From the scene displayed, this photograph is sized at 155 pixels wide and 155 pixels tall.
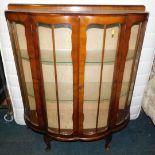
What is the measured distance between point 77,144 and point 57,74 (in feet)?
2.25

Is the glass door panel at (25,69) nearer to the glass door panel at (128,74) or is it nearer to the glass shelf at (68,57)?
the glass shelf at (68,57)

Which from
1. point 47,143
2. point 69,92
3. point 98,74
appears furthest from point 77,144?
point 98,74

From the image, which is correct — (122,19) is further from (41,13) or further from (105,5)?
(41,13)

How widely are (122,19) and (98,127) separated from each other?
686 mm

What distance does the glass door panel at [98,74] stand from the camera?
100cm

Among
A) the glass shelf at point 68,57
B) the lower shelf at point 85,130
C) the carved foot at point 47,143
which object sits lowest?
the carved foot at point 47,143

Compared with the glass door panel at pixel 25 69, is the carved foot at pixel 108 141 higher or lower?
lower

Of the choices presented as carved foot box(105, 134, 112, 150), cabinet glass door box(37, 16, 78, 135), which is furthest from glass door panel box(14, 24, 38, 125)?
carved foot box(105, 134, 112, 150)

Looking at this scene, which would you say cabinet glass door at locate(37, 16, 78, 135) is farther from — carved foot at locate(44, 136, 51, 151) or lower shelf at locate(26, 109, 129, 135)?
carved foot at locate(44, 136, 51, 151)

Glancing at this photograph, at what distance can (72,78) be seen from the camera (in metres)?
1.11

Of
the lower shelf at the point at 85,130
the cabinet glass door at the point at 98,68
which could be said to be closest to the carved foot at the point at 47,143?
the lower shelf at the point at 85,130

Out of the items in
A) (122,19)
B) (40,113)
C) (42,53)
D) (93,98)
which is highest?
(122,19)

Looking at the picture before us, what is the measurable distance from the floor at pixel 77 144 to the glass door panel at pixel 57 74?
284 mm

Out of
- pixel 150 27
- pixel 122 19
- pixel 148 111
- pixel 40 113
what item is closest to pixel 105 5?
pixel 122 19
